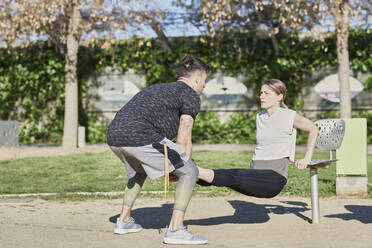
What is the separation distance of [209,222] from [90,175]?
14.8 ft

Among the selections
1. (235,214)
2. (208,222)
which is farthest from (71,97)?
(208,222)

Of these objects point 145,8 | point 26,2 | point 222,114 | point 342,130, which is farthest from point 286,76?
point 342,130

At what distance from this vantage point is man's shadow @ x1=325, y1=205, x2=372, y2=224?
5457 mm

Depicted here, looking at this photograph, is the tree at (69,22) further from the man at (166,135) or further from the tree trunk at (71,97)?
the man at (166,135)

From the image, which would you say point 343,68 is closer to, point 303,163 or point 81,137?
point 81,137

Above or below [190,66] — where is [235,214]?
below

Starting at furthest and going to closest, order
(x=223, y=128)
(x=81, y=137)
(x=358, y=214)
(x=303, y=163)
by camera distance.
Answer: (x=223, y=128), (x=81, y=137), (x=358, y=214), (x=303, y=163)

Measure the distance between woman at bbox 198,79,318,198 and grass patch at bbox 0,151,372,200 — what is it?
8.34ft

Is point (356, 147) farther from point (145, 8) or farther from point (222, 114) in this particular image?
point (222, 114)

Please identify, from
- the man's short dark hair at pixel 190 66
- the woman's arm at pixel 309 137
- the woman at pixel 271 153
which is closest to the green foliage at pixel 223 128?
the woman at pixel 271 153

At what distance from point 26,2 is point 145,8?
10.0ft

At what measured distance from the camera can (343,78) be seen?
1399 cm

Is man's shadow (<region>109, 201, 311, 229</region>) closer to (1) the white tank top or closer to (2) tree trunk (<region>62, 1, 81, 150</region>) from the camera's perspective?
(1) the white tank top

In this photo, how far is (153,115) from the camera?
4.43m
